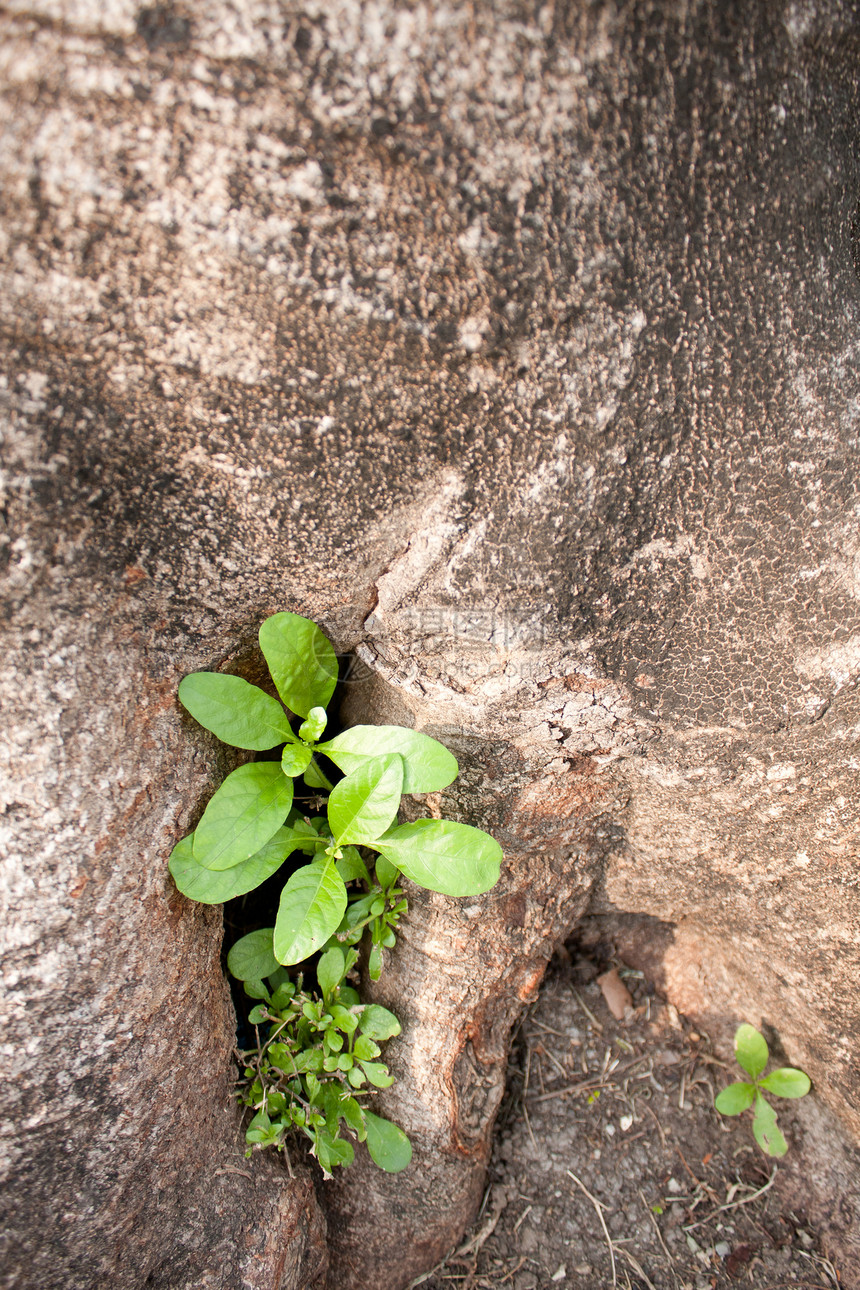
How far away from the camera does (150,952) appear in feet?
3.80

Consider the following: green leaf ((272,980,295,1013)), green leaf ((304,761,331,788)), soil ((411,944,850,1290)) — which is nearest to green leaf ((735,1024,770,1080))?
soil ((411,944,850,1290))

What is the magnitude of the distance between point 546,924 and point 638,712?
559mm

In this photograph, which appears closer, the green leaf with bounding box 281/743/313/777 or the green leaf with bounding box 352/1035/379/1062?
the green leaf with bounding box 281/743/313/777

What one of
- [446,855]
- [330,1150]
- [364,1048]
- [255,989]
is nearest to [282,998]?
[255,989]

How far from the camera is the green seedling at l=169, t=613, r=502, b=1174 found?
1140 mm

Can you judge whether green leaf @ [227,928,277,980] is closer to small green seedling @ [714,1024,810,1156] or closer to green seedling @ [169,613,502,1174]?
green seedling @ [169,613,502,1174]

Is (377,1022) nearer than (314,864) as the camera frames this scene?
No

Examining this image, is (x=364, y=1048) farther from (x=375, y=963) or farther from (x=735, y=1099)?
(x=735, y=1099)

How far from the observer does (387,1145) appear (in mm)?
1434

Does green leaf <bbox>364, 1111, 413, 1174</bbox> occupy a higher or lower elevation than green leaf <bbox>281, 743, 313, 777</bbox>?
lower

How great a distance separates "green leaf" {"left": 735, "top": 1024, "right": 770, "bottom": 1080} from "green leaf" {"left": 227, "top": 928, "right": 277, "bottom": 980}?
1.00 metres

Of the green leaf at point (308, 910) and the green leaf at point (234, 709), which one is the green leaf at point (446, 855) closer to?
the green leaf at point (308, 910)

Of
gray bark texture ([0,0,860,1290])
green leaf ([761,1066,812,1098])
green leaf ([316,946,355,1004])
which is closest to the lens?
gray bark texture ([0,0,860,1290])

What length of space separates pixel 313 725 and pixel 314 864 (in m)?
0.23
